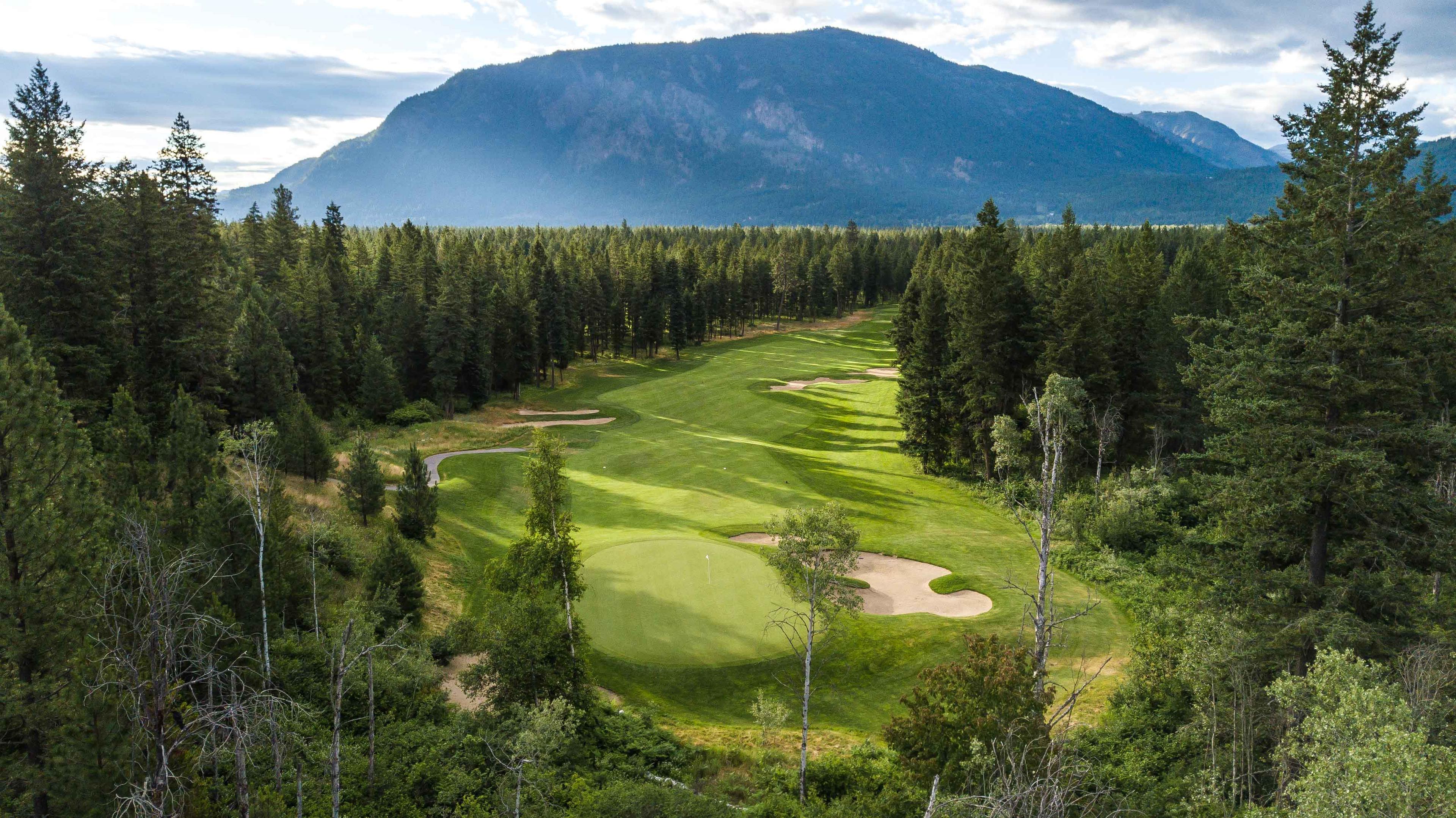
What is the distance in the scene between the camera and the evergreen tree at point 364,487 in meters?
35.2

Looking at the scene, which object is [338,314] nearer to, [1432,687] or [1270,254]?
[1270,254]

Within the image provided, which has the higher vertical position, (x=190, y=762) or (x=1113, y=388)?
(x=1113, y=388)

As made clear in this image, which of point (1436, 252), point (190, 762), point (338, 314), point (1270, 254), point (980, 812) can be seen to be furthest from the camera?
point (338, 314)

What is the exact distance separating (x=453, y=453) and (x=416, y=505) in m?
20.2

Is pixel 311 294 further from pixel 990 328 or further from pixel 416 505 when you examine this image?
pixel 990 328

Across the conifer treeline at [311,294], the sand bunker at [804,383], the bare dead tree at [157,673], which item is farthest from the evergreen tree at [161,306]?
the sand bunker at [804,383]

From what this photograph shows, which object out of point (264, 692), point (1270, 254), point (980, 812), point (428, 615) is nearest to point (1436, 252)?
point (1270, 254)

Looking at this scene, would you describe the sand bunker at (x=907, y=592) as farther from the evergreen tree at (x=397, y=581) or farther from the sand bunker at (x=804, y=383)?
the sand bunker at (x=804, y=383)

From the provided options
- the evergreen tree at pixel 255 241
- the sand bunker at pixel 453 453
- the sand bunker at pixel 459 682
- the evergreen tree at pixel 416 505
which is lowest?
the sand bunker at pixel 459 682

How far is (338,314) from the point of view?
226 ft

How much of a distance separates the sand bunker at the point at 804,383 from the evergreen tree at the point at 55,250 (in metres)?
54.9

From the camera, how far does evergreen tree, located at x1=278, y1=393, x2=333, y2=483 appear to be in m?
38.0

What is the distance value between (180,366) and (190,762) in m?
29.3

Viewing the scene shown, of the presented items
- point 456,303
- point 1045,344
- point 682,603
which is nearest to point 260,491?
point 682,603
